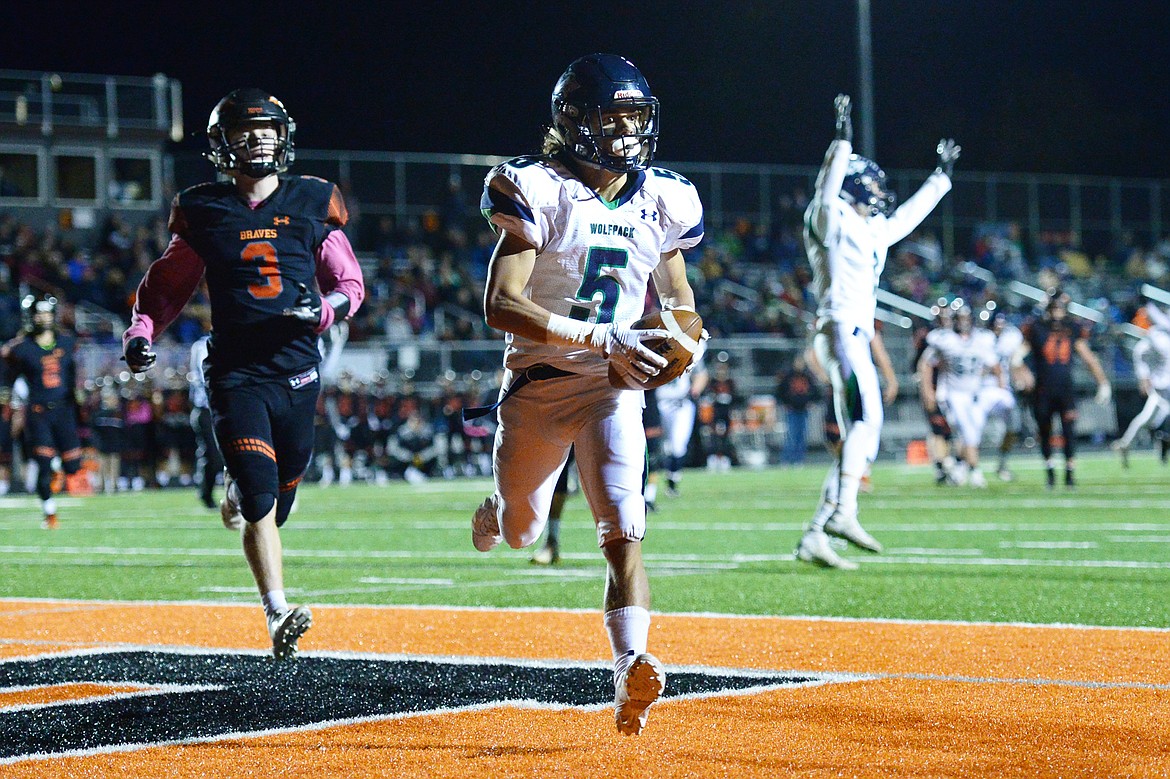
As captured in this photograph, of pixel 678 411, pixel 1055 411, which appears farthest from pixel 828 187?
pixel 678 411

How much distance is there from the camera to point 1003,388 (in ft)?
70.0

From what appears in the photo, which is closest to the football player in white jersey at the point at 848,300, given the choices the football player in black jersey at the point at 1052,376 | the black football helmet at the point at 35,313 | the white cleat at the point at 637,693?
the white cleat at the point at 637,693

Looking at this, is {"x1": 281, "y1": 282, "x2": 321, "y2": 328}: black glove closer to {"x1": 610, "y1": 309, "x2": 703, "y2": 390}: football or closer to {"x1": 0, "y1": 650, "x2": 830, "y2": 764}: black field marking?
{"x1": 0, "y1": 650, "x2": 830, "y2": 764}: black field marking

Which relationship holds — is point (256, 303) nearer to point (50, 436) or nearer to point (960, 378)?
point (50, 436)

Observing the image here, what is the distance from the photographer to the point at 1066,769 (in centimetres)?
375

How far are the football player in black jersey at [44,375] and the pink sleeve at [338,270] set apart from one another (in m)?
9.43

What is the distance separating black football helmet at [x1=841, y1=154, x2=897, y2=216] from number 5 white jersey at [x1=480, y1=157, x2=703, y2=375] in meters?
4.49

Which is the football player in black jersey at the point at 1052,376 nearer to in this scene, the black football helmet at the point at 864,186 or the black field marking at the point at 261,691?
the black football helmet at the point at 864,186

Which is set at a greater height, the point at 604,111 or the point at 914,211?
the point at 914,211

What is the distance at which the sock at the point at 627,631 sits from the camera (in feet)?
14.3

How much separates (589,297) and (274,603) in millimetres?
1948

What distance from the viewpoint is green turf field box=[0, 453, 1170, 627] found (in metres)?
7.61

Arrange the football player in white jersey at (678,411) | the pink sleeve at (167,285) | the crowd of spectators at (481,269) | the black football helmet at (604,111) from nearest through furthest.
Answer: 1. the black football helmet at (604,111)
2. the pink sleeve at (167,285)
3. the football player in white jersey at (678,411)
4. the crowd of spectators at (481,269)

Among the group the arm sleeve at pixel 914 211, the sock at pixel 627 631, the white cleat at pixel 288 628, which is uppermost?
the arm sleeve at pixel 914 211
